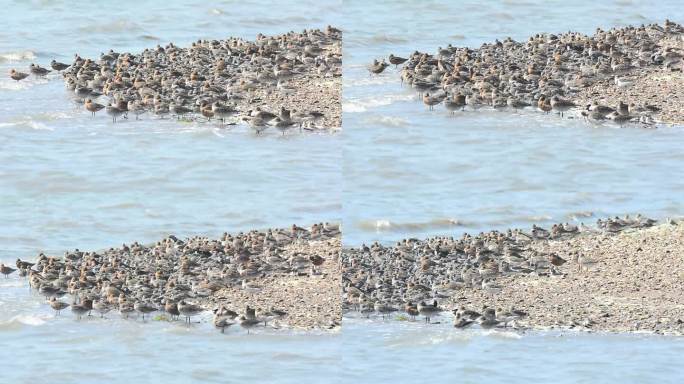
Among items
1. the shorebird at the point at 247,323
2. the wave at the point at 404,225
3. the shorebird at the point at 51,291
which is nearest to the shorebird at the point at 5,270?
the shorebird at the point at 51,291

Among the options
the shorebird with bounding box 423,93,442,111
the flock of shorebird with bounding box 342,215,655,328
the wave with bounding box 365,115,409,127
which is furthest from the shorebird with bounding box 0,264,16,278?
the shorebird with bounding box 423,93,442,111

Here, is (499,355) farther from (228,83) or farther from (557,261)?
(228,83)

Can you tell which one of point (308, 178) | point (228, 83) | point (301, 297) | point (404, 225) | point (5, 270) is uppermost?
point (228, 83)

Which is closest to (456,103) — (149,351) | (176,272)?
(176,272)

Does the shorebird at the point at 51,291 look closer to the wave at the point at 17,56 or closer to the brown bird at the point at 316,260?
the brown bird at the point at 316,260

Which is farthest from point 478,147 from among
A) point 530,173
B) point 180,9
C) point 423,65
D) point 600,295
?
point 180,9

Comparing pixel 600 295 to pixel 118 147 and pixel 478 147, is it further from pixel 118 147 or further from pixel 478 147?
pixel 118 147
